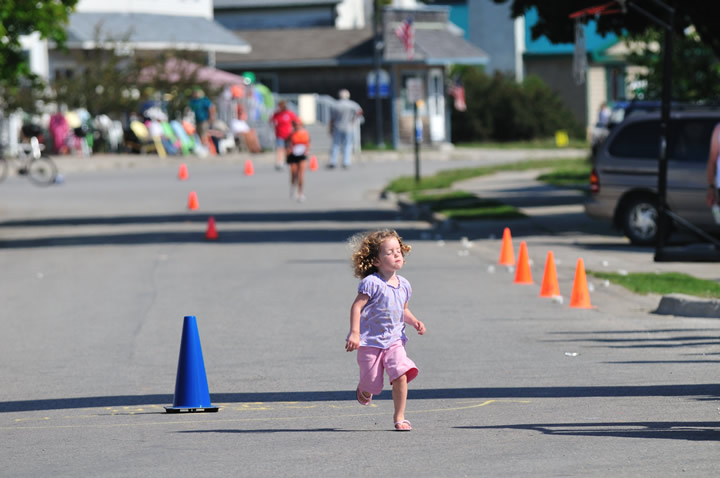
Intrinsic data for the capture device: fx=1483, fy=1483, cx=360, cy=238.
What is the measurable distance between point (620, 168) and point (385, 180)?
17.7m

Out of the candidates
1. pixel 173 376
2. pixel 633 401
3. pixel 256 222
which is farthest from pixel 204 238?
pixel 633 401

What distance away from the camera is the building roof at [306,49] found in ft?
199

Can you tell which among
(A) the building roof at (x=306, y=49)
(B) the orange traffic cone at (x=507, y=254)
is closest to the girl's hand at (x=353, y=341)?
(B) the orange traffic cone at (x=507, y=254)

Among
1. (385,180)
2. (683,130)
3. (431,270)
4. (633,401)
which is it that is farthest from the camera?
(385,180)

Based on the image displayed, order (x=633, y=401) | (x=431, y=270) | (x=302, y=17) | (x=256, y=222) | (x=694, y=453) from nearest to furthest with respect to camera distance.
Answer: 1. (x=694, y=453)
2. (x=633, y=401)
3. (x=431, y=270)
4. (x=256, y=222)
5. (x=302, y=17)

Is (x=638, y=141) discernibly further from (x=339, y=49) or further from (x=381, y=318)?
(x=339, y=49)

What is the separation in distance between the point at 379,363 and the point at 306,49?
54.4m

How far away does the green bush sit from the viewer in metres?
61.8

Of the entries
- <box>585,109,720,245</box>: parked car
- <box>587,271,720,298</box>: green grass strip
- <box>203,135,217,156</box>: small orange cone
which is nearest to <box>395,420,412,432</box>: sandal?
<box>587,271,720,298</box>: green grass strip

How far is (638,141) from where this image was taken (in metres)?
20.2

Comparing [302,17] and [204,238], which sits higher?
[302,17]

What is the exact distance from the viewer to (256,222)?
26062 mm

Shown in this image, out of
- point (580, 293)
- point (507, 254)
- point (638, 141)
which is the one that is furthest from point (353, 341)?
point (638, 141)

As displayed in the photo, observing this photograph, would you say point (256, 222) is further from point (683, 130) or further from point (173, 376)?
point (173, 376)
